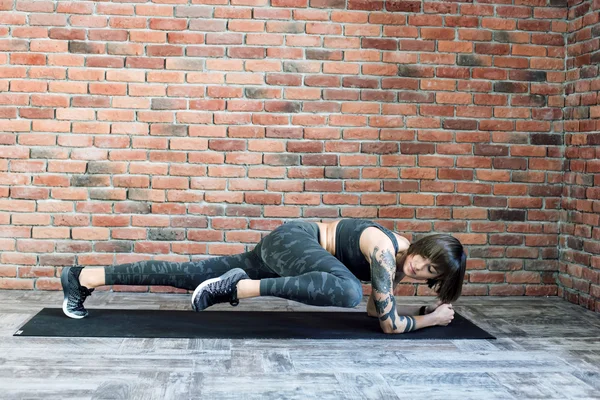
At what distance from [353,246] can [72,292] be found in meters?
1.37

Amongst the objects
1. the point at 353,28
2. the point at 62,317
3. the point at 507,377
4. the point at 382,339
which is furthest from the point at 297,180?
the point at 507,377

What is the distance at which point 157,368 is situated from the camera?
7.74ft

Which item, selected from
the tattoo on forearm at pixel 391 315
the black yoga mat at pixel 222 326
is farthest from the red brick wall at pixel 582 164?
the tattoo on forearm at pixel 391 315

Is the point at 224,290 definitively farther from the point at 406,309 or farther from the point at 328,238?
the point at 406,309

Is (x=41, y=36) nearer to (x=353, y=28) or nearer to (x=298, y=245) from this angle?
(x=353, y=28)

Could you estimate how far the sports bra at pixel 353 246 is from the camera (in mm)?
2891

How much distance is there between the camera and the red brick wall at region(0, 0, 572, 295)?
3742 mm

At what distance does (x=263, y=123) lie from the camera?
381cm

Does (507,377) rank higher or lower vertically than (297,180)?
lower

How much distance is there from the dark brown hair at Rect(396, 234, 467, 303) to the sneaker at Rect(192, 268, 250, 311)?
787 millimetres

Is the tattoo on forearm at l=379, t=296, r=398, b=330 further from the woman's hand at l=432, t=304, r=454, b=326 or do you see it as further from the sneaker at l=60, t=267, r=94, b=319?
the sneaker at l=60, t=267, r=94, b=319

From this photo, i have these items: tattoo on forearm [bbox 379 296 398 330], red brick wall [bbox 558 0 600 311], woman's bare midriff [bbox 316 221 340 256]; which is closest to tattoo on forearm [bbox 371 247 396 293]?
tattoo on forearm [bbox 379 296 398 330]

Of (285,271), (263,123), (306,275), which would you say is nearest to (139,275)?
(285,271)

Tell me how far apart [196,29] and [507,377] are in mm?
2607
